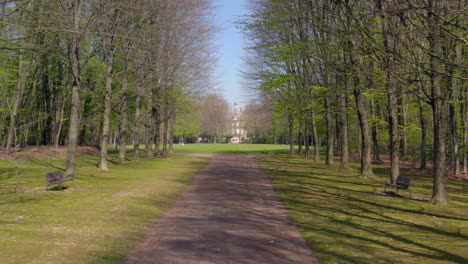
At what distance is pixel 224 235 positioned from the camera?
26.8 feet

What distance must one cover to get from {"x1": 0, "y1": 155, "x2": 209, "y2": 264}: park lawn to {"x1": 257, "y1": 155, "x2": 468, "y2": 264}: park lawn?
4.33 meters

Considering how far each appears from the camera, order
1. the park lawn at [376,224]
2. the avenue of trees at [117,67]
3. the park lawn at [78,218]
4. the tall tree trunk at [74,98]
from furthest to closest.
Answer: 1. the avenue of trees at [117,67]
2. the tall tree trunk at [74,98]
3. the park lawn at [376,224]
4. the park lawn at [78,218]

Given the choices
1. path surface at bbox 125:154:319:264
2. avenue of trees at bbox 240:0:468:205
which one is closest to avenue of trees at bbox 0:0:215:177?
avenue of trees at bbox 240:0:468:205

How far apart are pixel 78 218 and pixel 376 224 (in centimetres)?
828

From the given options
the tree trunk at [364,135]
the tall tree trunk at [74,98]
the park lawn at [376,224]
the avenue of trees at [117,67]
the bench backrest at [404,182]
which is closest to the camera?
the park lawn at [376,224]

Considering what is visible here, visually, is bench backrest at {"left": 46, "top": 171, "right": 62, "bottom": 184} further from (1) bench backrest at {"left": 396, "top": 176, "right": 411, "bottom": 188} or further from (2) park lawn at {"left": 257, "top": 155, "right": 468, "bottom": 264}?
(1) bench backrest at {"left": 396, "top": 176, "right": 411, "bottom": 188}

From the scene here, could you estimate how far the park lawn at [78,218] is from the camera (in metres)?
6.93

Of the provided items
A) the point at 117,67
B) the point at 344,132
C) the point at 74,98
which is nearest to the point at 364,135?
the point at 344,132

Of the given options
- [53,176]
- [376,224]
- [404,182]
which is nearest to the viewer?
[376,224]

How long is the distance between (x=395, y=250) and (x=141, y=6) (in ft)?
75.2

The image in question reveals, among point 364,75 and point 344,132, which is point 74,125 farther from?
point 344,132

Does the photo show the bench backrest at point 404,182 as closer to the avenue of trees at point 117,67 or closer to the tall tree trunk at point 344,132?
the tall tree trunk at point 344,132

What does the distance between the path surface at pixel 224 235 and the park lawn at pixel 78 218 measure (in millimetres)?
566

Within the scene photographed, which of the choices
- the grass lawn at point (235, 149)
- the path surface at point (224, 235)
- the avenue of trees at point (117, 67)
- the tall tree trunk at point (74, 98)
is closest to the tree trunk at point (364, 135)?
the path surface at point (224, 235)
